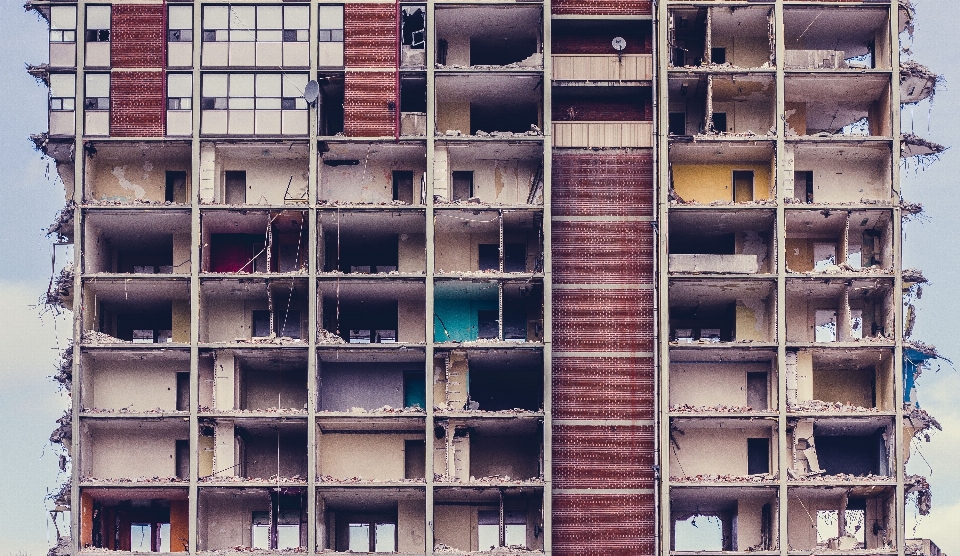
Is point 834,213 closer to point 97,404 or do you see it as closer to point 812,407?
point 812,407

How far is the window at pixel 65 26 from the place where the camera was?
100875mm

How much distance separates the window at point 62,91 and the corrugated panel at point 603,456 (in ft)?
96.1

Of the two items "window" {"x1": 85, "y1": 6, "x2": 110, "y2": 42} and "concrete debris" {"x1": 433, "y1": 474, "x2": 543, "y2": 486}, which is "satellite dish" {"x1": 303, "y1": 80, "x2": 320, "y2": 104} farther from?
"concrete debris" {"x1": 433, "y1": 474, "x2": 543, "y2": 486}

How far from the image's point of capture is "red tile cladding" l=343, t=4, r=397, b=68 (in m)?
100

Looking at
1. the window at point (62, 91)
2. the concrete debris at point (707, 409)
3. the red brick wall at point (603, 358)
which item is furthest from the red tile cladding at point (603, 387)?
the window at point (62, 91)


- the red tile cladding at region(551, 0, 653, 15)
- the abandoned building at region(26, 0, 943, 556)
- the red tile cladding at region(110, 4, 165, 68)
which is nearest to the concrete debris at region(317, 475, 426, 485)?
the abandoned building at region(26, 0, 943, 556)

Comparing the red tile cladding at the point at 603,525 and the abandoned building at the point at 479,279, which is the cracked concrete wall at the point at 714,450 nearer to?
the abandoned building at the point at 479,279

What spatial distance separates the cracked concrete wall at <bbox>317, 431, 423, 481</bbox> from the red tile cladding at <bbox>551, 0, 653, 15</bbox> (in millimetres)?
23024

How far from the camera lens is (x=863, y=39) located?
10362 centimetres

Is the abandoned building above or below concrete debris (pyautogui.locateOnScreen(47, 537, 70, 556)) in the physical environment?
above

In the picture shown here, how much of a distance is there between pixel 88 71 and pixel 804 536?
139 ft

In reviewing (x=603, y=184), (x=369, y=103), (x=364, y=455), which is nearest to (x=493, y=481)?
(x=364, y=455)

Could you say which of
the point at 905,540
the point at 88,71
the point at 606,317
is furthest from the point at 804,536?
the point at 88,71

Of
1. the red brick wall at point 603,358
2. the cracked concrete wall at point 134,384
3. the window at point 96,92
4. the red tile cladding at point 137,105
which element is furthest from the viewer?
the window at point 96,92
